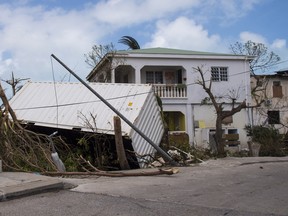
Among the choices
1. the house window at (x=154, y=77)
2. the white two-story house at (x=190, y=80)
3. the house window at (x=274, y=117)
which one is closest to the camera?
the white two-story house at (x=190, y=80)

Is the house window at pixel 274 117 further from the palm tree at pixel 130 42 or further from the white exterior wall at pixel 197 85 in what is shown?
the palm tree at pixel 130 42

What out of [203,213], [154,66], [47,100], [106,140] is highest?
[154,66]

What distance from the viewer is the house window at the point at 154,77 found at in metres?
30.2

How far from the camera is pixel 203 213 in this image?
22.0 feet

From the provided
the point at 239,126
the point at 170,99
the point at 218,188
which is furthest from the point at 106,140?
the point at 239,126

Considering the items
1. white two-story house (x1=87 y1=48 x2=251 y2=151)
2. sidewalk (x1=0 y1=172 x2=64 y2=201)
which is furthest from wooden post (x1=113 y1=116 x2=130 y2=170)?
white two-story house (x1=87 y1=48 x2=251 y2=151)

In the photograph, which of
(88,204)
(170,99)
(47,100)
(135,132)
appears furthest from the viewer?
(170,99)

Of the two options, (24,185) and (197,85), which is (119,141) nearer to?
(24,185)

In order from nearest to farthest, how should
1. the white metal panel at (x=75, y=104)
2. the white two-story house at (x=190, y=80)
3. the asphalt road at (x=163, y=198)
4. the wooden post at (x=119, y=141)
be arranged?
the asphalt road at (x=163, y=198) → the wooden post at (x=119, y=141) → the white metal panel at (x=75, y=104) → the white two-story house at (x=190, y=80)

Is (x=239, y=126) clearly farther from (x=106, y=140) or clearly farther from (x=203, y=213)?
(x=203, y=213)

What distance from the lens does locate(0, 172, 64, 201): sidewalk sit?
803 centimetres

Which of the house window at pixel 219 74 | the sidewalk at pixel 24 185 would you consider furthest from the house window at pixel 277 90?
the sidewalk at pixel 24 185

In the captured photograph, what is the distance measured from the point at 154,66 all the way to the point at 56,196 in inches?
862

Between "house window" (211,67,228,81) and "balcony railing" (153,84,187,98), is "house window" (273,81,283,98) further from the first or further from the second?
"balcony railing" (153,84,187,98)
